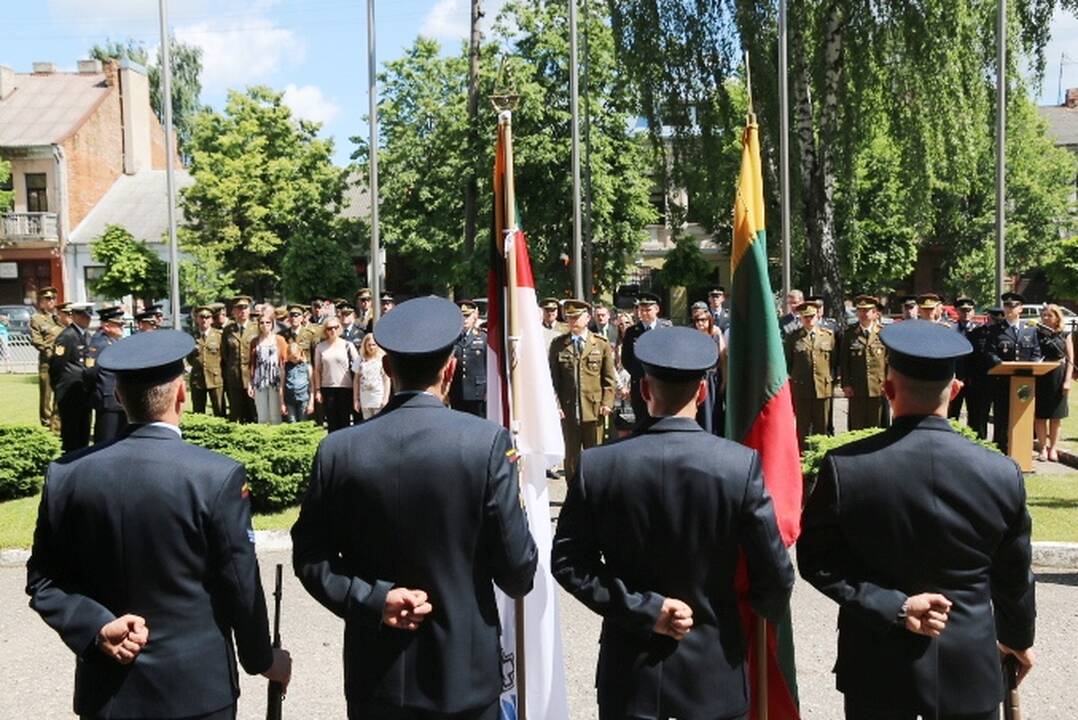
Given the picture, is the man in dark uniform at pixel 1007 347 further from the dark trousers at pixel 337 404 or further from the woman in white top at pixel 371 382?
the dark trousers at pixel 337 404

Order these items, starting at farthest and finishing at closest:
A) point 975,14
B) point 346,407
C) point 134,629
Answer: point 975,14, point 346,407, point 134,629

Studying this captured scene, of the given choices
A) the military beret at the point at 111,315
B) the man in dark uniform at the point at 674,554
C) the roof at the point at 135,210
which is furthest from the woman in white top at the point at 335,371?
the roof at the point at 135,210

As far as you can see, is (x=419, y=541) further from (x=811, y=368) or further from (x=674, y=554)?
(x=811, y=368)

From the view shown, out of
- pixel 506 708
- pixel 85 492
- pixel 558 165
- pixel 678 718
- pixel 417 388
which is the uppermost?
pixel 558 165

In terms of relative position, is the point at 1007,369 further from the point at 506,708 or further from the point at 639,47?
the point at 639,47

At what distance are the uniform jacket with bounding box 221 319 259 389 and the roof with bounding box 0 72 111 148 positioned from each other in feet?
122

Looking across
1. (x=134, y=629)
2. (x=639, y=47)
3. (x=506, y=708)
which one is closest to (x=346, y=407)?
(x=506, y=708)

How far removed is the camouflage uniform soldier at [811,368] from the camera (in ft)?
43.0

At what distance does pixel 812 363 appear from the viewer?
514 inches

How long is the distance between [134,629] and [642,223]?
33.4 meters

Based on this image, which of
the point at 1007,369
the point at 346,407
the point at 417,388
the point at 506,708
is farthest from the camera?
the point at 346,407

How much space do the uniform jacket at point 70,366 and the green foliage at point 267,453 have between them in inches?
91.0

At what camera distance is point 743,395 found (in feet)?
14.8

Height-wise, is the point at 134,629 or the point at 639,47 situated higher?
the point at 639,47
